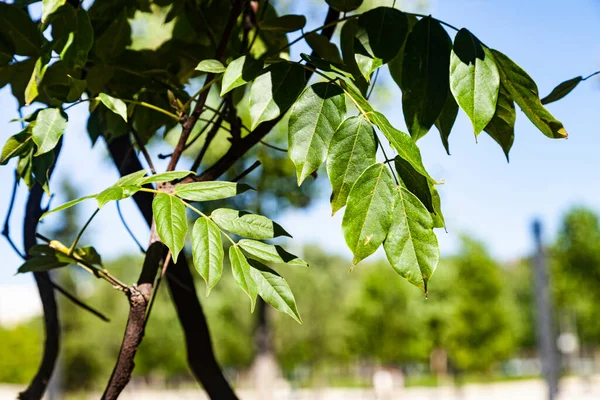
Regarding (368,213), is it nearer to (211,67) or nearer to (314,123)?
(314,123)

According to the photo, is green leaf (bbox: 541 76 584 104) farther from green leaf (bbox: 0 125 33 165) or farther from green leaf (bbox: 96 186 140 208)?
green leaf (bbox: 0 125 33 165)

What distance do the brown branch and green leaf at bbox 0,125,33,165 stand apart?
0.27 meters

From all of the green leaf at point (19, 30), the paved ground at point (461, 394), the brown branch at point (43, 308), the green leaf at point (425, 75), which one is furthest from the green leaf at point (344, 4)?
the paved ground at point (461, 394)

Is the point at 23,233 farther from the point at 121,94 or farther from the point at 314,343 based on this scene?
the point at 314,343

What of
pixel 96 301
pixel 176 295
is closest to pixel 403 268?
pixel 176 295

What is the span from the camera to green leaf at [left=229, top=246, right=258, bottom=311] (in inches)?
22.8

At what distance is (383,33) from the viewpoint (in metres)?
0.62

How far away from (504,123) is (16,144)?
498mm

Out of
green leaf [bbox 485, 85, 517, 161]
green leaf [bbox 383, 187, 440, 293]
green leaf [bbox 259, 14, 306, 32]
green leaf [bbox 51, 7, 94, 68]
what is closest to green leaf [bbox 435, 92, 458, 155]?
green leaf [bbox 485, 85, 517, 161]

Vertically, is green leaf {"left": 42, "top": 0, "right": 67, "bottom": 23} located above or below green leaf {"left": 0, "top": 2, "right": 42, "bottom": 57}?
below

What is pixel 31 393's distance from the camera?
3.01ft

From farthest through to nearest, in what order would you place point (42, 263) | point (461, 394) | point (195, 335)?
point (461, 394)
point (195, 335)
point (42, 263)

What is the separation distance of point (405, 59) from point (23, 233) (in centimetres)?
63

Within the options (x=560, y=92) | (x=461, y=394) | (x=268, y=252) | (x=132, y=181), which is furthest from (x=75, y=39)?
(x=461, y=394)
